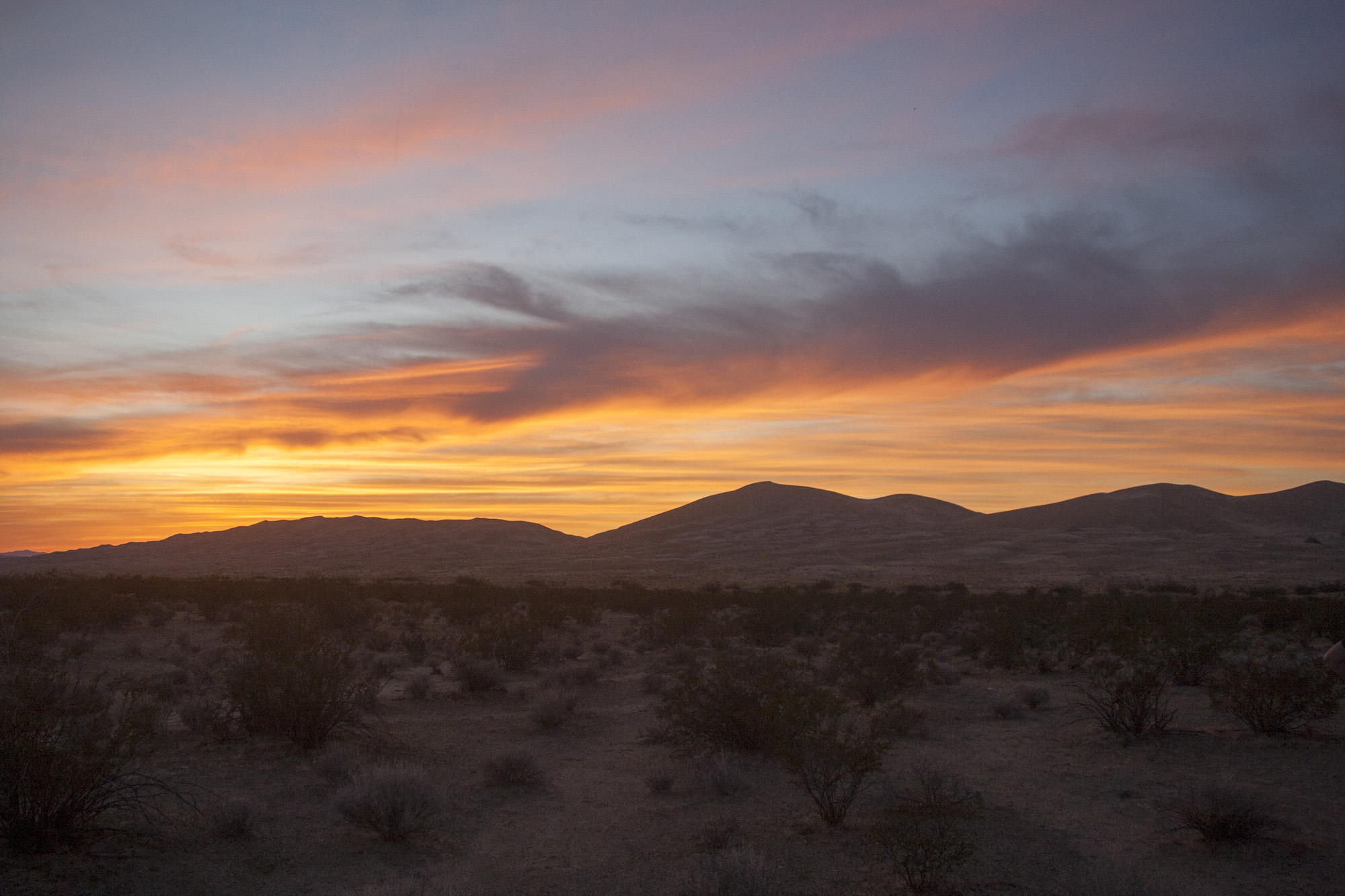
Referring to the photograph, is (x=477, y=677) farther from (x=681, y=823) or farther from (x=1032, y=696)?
(x=1032, y=696)

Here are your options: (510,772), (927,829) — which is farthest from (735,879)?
(510,772)

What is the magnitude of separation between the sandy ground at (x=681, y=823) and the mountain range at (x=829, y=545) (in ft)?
161

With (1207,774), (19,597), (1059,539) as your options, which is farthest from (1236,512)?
(19,597)

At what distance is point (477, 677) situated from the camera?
53.5 ft

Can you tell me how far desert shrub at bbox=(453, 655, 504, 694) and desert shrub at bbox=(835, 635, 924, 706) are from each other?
718cm

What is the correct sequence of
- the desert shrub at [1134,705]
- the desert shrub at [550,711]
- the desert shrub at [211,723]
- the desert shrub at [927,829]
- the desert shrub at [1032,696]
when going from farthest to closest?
the desert shrub at [1032,696] < the desert shrub at [550,711] < the desert shrub at [1134,705] < the desert shrub at [211,723] < the desert shrub at [927,829]

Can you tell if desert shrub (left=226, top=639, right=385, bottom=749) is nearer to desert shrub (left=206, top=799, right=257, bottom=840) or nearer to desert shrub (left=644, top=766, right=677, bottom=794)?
desert shrub (left=206, top=799, right=257, bottom=840)

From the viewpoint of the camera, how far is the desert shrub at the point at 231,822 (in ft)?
26.3

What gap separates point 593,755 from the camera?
1218 centimetres

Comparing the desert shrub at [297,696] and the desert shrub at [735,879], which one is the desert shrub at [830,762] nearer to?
the desert shrub at [735,879]

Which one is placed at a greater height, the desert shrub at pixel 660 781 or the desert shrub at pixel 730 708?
the desert shrub at pixel 730 708

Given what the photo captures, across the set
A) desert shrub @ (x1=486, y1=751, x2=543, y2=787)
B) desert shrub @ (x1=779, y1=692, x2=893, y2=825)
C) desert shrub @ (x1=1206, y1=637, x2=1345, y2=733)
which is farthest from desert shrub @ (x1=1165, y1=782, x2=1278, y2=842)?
desert shrub @ (x1=486, y1=751, x2=543, y2=787)

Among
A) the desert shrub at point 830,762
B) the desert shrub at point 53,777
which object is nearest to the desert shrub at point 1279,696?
the desert shrub at point 830,762

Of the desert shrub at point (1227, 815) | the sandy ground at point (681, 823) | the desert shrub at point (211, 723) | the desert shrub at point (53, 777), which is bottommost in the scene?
the sandy ground at point (681, 823)
